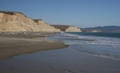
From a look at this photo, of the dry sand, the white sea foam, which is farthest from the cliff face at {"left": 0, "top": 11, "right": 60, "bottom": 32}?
the dry sand

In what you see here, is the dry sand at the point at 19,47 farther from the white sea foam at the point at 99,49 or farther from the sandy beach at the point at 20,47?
the white sea foam at the point at 99,49

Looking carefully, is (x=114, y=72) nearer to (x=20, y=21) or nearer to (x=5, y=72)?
(x=5, y=72)

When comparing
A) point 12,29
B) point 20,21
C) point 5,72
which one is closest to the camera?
point 5,72

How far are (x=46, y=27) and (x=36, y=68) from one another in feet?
502

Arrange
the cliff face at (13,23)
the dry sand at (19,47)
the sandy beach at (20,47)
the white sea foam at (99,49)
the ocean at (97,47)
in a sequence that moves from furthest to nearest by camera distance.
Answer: the cliff face at (13,23), the ocean at (97,47), the white sea foam at (99,49), the sandy beach at (20,47), the dry sand at (19,47)

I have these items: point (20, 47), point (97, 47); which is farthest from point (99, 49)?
point (20, 47)

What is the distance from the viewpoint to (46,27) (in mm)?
161500

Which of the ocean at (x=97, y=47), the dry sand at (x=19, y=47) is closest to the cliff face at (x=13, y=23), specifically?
the ocean at (x=97, y=47)

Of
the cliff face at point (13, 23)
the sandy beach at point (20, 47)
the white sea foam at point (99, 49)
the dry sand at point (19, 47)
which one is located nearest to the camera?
the dry sand at point (19, 47)

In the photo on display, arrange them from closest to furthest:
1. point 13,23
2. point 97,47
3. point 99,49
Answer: point 99,49
point 97,47
point 13,23

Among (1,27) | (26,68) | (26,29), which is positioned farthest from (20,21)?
(26,68)

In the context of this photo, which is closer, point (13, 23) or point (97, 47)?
point (97, 47)

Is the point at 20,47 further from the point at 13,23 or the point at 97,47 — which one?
the point at 13,23

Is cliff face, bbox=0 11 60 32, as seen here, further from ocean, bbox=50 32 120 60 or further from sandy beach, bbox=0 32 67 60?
sandy beach, bbox=0 32 67 60
